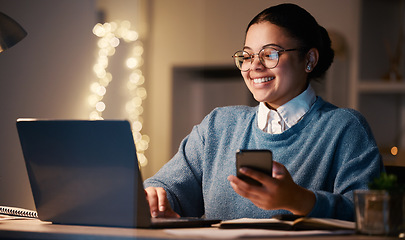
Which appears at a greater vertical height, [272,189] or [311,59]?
[311,59]

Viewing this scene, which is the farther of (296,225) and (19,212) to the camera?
(19,212)

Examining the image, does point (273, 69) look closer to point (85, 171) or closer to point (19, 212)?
point (85, 171)

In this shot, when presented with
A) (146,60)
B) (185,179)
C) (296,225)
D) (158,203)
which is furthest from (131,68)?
(296,225)

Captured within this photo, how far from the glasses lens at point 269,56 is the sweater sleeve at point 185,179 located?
13.3 inches

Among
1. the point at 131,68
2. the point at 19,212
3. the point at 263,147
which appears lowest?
the point at 19,212

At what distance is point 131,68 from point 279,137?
299 centimetres

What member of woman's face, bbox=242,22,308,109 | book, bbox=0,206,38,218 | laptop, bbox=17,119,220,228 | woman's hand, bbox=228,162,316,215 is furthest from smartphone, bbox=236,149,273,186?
book, bbox=0,206,38,218

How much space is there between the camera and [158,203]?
1484 millimetres

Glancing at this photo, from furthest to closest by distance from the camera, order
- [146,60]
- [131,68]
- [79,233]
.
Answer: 1. [146,60]
2. [131,68]
3. [79,233]

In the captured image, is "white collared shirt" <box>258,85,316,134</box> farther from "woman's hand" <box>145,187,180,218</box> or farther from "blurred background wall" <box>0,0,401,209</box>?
"woman's hand" <box>145,187,180,218</box>

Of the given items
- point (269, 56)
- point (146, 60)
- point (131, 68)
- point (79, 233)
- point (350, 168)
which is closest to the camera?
point (79, 233)

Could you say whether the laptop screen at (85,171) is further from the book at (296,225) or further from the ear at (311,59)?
the ear at (311,59)

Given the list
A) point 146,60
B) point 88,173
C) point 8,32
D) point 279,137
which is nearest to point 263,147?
point 279,137

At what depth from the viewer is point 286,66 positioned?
164 centimetres
